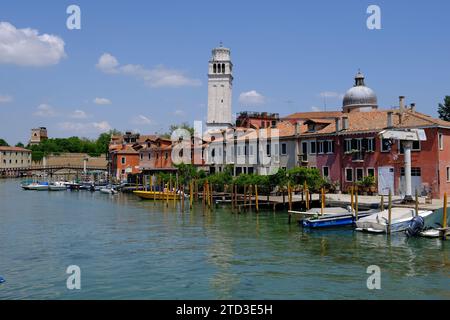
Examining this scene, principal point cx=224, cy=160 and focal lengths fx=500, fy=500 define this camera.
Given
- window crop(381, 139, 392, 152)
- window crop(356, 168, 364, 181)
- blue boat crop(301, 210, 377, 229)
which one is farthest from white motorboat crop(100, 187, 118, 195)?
blue boat crop(301, 210, 377, 229)

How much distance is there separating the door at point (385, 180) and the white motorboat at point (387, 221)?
9.69 meters

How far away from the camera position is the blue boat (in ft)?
82.5

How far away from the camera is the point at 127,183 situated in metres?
66.6

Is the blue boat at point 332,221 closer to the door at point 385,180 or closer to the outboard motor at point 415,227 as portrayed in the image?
the outboard motor at point 415,227

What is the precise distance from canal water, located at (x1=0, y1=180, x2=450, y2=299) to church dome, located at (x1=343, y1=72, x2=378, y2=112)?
90.8 feet

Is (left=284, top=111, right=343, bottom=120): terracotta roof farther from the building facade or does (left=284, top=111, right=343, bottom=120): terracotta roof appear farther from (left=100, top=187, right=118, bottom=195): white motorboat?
the building facade

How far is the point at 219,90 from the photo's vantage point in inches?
2963

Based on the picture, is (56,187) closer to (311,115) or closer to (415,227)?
(311,115)

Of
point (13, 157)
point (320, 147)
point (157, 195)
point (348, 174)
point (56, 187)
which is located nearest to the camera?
point (348, 174)

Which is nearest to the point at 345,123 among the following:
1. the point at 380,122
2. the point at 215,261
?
the point at 380,122

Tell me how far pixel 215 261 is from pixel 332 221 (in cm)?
954

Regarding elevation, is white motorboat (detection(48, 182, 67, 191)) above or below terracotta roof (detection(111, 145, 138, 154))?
below

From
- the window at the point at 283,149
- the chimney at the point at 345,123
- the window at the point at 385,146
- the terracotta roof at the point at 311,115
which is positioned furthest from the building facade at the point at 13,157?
the window at the point at 385,146
